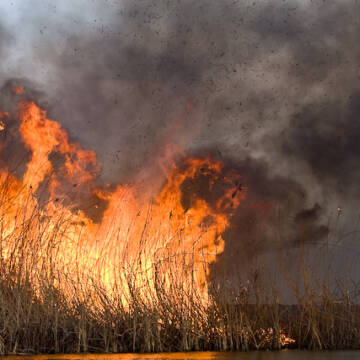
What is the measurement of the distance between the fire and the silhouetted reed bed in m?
0.04

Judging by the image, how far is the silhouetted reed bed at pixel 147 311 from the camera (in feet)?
24.0

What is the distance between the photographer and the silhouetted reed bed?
7.31 m

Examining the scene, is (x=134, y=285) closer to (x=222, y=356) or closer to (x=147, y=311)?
(x=147, y=311)

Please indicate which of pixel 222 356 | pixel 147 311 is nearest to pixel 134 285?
pixel 147 311

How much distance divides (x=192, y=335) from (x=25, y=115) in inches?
222

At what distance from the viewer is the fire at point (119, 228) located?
7.91 m

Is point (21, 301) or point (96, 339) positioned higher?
point (21, 301)

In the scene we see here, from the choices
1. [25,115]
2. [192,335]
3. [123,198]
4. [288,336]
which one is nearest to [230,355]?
[192,335]

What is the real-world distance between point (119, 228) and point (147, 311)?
135cm

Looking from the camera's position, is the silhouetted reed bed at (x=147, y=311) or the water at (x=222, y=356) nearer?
the water at (x=222, y=356)

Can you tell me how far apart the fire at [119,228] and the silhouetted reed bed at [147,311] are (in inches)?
1.7

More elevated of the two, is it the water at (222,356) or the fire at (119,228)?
the fire at (119,228)

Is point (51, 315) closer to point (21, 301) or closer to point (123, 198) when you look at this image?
point (21, 301)

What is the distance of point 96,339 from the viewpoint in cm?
737
